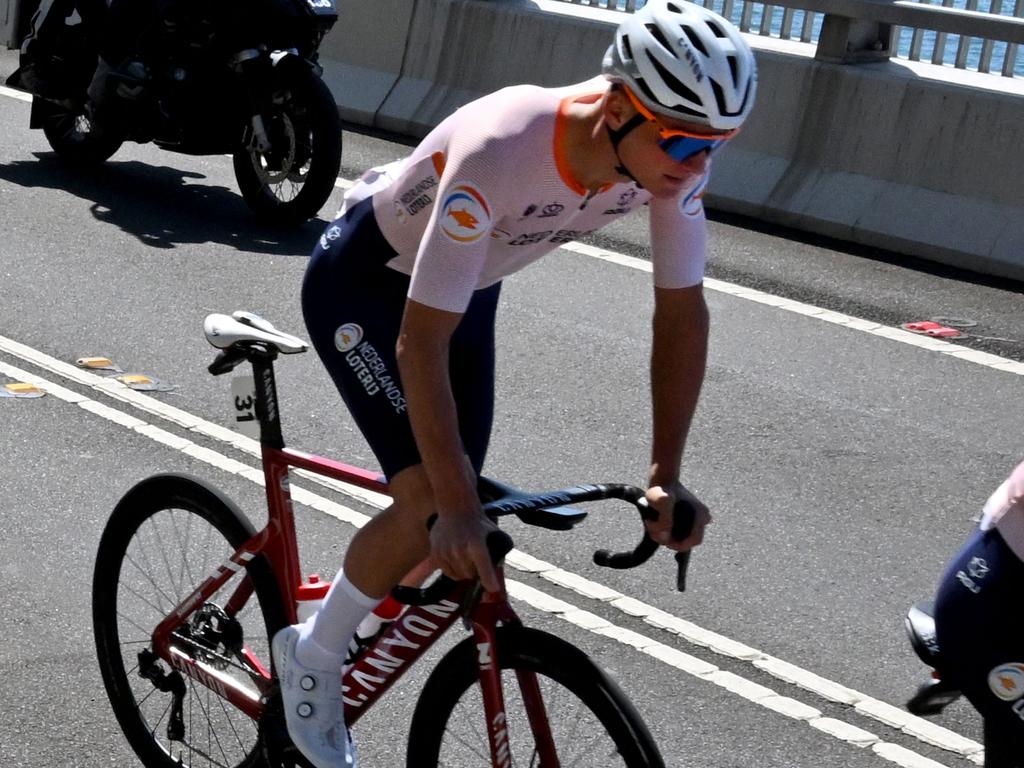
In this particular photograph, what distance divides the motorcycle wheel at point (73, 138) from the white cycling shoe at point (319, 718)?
8.23 meters

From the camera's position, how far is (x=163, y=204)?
35.1ft

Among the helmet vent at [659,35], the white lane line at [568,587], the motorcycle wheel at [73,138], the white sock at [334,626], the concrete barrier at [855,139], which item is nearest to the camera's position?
the helmet vent at [659,35]

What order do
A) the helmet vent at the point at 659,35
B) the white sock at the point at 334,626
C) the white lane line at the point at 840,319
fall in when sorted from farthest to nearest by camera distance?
the white lane line at the point at 840,319 < the white sock at the point at 334,626 < the helmet vent at the point at 659,35

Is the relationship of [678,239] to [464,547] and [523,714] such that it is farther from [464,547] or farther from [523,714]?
[523,714]

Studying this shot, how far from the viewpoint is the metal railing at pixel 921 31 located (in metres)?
10.0

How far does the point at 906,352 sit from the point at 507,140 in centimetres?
551

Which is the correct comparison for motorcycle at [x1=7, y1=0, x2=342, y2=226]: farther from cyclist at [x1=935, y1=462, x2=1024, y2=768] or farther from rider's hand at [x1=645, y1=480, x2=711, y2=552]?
cyclist at [x1=935, y1=462, x2=1024, y2=768]

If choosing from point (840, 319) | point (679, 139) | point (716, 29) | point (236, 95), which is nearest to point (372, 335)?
point (679, 139)

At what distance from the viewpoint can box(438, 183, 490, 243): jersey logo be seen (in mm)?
3127

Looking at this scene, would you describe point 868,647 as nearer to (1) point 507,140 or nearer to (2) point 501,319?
(1) point 507,140

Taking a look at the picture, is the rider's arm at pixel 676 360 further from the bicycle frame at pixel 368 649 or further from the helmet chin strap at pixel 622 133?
the bicycle frame at pixel 368 649

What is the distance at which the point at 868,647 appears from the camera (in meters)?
5.21

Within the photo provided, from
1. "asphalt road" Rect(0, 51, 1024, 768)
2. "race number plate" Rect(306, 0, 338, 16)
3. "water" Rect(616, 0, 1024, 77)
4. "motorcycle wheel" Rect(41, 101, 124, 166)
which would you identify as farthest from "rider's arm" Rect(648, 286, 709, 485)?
A: "motorcycle wheel" Rect(41, 101, 124, 166)

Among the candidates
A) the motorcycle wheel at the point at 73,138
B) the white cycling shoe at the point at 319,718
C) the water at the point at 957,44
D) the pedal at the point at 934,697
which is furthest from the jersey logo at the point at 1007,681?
the motorcycle wheel at the point at 73,138
